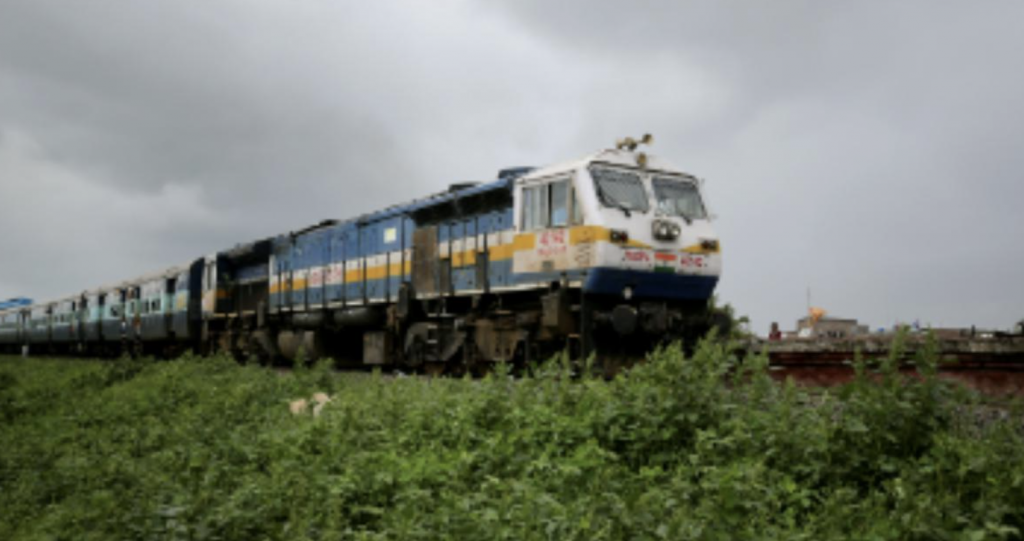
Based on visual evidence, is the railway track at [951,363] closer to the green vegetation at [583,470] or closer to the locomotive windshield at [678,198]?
the locomotive windshield at [678,198]

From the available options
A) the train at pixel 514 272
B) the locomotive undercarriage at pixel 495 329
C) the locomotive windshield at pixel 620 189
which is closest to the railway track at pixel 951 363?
the locomotive undercarriage at pixel 495 329

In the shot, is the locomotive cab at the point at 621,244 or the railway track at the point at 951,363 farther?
the railway track at the point at 951,363

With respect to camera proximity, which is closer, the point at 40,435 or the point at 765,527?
the point at 765,527

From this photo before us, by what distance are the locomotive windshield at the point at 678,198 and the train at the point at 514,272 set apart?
2 cm

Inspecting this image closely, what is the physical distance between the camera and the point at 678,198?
41.8 feet

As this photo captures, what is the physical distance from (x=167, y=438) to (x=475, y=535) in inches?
273

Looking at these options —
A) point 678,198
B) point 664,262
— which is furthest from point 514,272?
point 678,198

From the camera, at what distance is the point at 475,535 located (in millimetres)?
5355

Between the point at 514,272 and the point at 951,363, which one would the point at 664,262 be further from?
the point at 951,363

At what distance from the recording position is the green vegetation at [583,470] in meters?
5.23

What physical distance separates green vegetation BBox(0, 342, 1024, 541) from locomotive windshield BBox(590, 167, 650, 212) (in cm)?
362

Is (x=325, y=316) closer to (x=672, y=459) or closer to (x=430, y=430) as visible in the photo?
(x=430, y=430)

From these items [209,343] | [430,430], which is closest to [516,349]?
[430,430]

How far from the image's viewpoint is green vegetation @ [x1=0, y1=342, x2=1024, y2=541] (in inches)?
206
